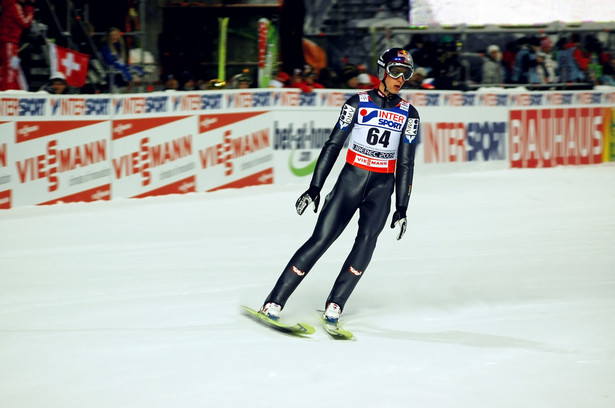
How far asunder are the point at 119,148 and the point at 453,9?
9866 millimetres

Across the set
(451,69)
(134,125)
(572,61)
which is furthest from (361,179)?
(572,61)

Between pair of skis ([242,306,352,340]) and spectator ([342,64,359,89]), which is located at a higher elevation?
spectator ([342,64,359,89])

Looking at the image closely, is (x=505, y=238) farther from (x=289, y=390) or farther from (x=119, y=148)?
(x=289, y=390)

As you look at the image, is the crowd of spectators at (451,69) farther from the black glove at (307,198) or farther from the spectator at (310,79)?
the black glove at (307,198)

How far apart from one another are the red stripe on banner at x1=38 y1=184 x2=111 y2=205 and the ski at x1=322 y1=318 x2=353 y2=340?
21.9 ft

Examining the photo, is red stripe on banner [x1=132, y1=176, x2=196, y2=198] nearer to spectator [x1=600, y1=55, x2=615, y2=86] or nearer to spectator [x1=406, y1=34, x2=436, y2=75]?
spectator [x1=406, y1=34, x2=436, y2=75]

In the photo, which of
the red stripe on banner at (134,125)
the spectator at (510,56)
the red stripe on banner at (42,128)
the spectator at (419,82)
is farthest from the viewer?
the spectator at (510,56)

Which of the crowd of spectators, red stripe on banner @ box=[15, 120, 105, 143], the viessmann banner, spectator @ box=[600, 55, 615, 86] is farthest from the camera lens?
spectator @ box=[600, 55, 615, 86]

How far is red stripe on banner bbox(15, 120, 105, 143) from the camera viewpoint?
12.1 meters

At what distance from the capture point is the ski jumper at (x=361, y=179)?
6965 mm

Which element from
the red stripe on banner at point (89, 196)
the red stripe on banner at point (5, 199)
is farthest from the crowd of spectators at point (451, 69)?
the red stripe on banner at point (5, 199)

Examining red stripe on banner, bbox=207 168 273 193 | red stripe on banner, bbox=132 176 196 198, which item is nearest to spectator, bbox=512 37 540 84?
red stripe on banner, bbox=207 168 273 193

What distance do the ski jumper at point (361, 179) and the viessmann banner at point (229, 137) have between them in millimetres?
6339

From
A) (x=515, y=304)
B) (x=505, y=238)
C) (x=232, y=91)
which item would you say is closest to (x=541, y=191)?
(x=505, y=238)
